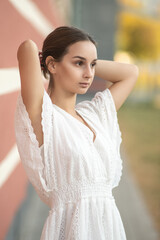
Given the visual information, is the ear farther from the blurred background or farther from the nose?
the blurred background

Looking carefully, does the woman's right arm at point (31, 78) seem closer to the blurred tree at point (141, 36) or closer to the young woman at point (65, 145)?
the young woman at point (65, 145)

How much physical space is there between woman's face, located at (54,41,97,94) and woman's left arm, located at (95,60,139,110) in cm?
30

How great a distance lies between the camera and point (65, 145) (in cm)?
178

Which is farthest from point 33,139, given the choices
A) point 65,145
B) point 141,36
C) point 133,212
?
point 141,36

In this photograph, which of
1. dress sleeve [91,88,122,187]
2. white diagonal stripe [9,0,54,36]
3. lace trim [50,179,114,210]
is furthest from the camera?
white diagonal stripe [9,0,54,36]

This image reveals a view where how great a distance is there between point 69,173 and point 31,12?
222 centimetres

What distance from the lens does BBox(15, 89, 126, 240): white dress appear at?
69.4 inches

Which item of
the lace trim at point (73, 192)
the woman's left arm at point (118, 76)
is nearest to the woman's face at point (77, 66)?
the woman's left arm at point (118, 76)

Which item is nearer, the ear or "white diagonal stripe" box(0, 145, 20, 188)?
the ear

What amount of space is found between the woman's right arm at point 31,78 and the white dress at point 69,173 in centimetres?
3

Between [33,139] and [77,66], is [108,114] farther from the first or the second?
[33,139]

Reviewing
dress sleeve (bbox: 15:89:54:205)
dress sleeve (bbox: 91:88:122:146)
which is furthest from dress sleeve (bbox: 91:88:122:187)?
dress sleeve (bbox: 15:89:54:205)

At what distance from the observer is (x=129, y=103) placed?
19641mm

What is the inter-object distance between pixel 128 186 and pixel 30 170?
3.77 m
